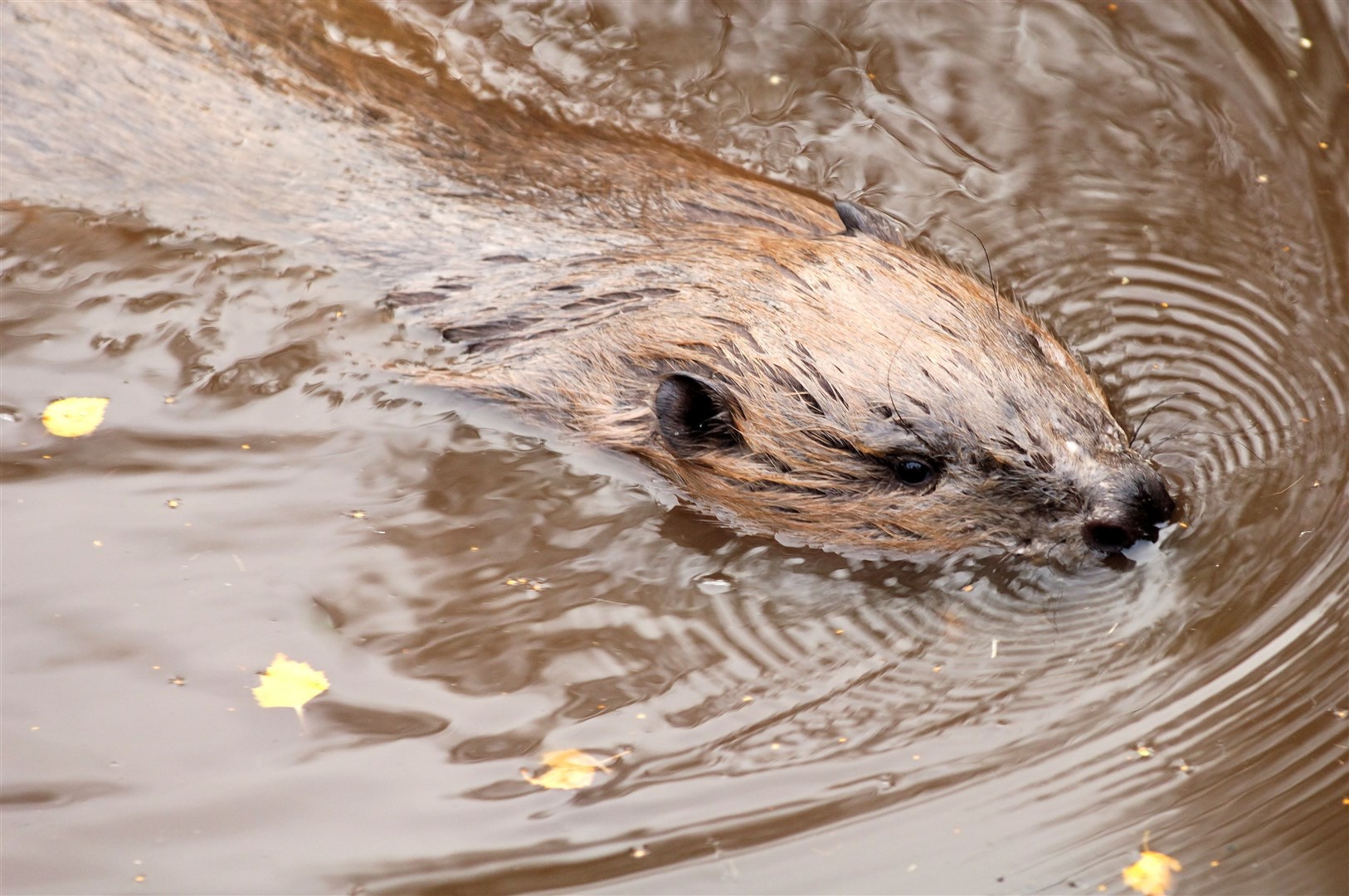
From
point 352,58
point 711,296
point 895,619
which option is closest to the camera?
point 895,619

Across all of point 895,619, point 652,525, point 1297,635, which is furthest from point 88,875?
point 1297,635

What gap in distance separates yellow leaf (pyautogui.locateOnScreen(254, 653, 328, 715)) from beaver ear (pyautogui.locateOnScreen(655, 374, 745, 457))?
46.1 inches

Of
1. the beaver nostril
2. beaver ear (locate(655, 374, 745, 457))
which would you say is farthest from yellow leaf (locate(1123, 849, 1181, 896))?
beaver ear (locate(655, 374, 745, 457))

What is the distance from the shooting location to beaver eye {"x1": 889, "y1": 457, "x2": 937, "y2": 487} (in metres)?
3.53

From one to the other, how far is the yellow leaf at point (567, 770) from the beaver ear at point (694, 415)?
961mm

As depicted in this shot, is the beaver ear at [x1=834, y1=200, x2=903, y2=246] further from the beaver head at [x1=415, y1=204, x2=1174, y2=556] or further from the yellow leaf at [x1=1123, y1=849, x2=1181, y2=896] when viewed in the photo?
the yellow leaf at [x1=1123, y1=849, x2=1181, y2=896]

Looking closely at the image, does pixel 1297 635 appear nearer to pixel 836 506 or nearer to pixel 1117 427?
pixel 1117 427

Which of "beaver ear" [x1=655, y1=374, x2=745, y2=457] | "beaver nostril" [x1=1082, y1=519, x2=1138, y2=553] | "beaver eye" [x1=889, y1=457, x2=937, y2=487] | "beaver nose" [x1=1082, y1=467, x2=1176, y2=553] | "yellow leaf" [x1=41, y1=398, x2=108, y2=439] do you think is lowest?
"yellow leaf" [x1=41, y1=398, x2=108, y2=439]

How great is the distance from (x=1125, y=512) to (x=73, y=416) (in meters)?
3.12

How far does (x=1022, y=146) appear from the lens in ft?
15.8

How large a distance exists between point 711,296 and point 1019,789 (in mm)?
1601

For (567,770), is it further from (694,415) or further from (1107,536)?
(1107,536)

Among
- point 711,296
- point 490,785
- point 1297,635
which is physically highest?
point 1297,635

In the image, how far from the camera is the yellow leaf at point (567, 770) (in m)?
3.15
